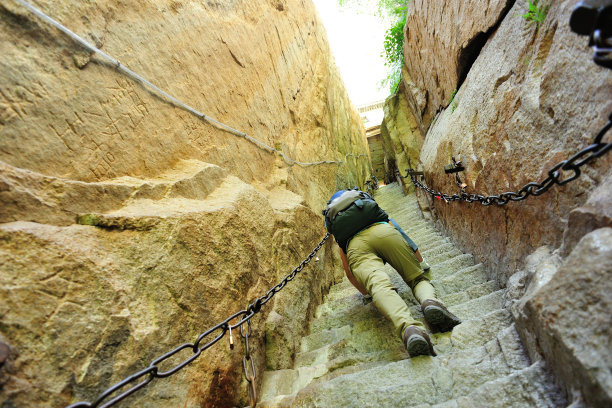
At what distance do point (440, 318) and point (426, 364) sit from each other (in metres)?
0.49

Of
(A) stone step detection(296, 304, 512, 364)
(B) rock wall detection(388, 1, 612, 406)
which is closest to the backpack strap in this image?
(A) stone step detection(296, 304, 512, 364)

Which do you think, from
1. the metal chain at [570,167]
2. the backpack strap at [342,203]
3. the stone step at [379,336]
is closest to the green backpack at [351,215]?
the backpack strap at [342,203]

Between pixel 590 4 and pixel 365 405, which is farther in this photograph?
pixel 365 405

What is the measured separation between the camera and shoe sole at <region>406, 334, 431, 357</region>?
6.09ft

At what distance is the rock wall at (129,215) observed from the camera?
1.36m

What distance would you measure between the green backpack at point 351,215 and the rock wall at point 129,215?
0.74 m

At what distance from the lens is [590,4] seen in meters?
1.03

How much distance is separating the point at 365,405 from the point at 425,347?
531 mm

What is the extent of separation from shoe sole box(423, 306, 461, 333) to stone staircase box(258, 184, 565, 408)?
65 mm

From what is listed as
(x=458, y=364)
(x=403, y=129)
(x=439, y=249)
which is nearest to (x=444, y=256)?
(x=439, y=249)

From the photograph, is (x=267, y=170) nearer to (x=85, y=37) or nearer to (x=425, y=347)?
(x=85, y=37)

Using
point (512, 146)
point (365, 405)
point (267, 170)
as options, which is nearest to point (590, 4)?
point (512, 146)

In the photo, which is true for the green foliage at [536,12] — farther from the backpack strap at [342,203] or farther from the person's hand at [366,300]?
the person's hand at [366,300]

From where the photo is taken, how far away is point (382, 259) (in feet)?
9.30
